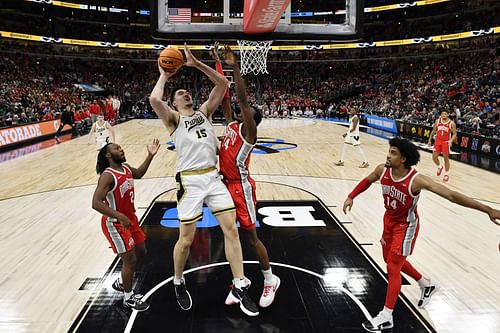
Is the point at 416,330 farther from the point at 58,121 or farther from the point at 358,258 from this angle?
the point at 58,121

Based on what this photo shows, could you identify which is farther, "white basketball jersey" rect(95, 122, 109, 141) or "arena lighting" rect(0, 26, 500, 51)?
"arena lighting" rect(0, 26, 500, 51)

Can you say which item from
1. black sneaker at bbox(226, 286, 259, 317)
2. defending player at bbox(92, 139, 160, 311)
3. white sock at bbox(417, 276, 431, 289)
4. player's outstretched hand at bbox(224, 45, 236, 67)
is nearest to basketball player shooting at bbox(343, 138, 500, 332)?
white sock at bbox(417, 276, 431, 289)

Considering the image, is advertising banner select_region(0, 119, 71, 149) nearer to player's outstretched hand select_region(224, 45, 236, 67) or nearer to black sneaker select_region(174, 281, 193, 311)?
black sneaker select_region(174, 281, 193, 311)

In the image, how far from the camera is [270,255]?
198 inches

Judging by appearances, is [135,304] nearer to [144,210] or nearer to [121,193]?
[121,193]

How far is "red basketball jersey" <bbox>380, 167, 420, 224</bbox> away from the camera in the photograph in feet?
10.7

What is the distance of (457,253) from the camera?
16.9 feet

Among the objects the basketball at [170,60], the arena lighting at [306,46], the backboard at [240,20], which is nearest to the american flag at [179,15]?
the backboard at [240,20]

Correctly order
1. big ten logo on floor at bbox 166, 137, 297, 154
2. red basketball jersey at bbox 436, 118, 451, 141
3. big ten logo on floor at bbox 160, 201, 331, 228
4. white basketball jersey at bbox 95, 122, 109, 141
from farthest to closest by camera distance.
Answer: big ten logo on floor at bbox 166, 137, 297, 154
white basketball jersey at bbox 95, 122, 109, 141
red basketball jersey at bbox 436, 118, 451, 141
big ten logo on floor at bbox 160, 201, 331, 228

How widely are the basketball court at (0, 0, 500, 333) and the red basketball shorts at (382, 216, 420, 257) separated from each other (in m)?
0.71

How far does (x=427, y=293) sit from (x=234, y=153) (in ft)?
7.53

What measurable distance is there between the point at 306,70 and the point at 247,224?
42115 mm

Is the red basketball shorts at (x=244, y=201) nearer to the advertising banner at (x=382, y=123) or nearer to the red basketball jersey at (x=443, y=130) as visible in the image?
the red basketball jersey at (x=443, y=130)

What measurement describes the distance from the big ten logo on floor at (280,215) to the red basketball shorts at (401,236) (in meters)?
2.72
